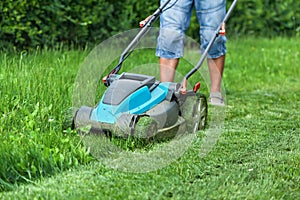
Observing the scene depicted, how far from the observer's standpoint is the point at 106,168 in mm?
3205

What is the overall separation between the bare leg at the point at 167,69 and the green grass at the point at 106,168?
47 cm

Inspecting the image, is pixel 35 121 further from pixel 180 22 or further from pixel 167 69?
pixel 180 22

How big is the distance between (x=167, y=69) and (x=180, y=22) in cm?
31

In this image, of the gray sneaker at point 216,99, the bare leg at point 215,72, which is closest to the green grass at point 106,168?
the gray sneaker at point 216,99

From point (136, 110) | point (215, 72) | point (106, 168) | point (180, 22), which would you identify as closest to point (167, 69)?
point (180, 22)

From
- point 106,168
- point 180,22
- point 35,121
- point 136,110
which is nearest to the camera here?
point 106,168

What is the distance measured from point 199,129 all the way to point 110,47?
2498 mm

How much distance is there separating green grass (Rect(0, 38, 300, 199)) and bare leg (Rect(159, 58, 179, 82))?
18.6 inches

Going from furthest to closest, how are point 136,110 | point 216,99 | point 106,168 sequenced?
1. point 216,99
2. point 136,110
3. point 106,168

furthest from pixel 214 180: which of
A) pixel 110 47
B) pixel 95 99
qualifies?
pixel 110 47

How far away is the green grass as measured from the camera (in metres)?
2.94

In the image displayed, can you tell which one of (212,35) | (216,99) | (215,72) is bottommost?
(216,99)

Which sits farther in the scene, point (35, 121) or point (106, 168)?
point (35, 121)

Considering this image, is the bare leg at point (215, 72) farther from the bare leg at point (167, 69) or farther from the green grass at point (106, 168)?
the bare leg at point (167, 69)
